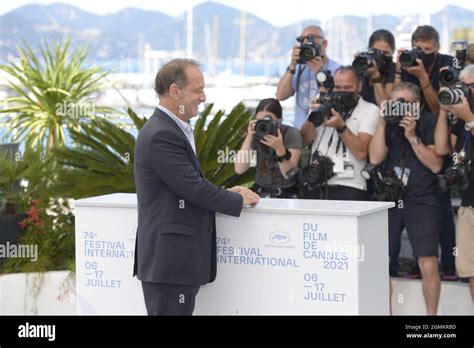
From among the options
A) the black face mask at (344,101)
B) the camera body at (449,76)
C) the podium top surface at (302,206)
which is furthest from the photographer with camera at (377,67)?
the podium top surface at (302,206)

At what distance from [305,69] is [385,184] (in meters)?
1.39

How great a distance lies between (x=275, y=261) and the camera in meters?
5.00

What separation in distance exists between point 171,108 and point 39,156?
145 inches

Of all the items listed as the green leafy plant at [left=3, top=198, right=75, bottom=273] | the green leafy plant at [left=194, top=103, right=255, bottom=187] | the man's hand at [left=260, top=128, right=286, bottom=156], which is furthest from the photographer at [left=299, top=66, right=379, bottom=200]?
the green leafy plant at [left=3, top=198, right=75, bottom=273]

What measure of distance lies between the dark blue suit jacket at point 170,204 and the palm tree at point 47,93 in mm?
4874

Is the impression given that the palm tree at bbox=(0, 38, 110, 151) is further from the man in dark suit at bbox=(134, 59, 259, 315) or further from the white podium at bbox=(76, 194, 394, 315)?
the man in dark suit at bbox=(134, 59, 259, 315)

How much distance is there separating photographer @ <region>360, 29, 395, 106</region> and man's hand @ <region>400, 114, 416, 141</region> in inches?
18.4

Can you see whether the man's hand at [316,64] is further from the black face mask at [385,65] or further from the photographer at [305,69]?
the black face mask at [385,65]

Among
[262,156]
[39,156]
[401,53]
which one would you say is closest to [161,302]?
[262,156]

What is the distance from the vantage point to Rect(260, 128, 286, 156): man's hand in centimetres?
637

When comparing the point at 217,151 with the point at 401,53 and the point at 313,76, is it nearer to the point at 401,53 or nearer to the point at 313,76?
the point at 313,76
